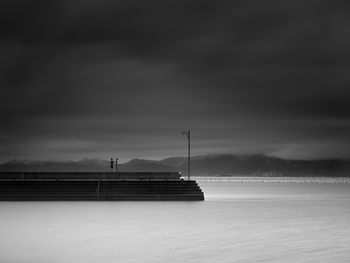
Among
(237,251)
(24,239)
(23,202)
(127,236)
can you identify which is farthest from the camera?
(23,202)

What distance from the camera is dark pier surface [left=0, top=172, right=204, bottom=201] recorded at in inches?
2724

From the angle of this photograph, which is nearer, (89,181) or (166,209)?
(166,209)

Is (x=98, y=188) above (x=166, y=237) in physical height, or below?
above

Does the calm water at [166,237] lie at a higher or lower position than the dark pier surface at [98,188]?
lower

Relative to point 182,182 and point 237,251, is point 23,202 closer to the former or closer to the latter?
point 182,182

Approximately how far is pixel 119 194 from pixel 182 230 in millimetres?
32114

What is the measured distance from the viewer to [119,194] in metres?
69.7

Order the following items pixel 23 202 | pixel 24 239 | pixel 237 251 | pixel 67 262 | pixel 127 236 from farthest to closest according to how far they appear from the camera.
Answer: pixel 23 202 → pixel 127 236 → pixel 24 239 → pixel 237 251 → pixel 67 262

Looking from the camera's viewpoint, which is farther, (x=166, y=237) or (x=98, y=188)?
(x=98, y=188)

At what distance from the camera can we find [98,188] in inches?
2729

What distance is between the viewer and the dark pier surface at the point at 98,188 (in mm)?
69188

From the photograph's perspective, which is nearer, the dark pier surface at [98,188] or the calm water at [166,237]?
the calm water at [166,237]

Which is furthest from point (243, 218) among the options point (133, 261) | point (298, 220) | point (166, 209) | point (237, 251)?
point (133, 261)

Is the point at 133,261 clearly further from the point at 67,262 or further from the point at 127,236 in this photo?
the point at 127,236
